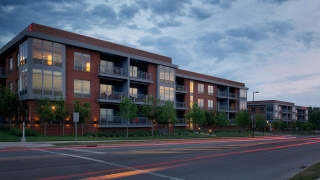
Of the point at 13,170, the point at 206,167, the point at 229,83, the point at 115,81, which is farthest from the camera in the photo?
the point at 229,83

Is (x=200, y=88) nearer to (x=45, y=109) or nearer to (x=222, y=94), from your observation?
(x=222, y=94)

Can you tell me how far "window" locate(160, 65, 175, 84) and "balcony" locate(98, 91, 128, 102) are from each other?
925 cm

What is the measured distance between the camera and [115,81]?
137ft

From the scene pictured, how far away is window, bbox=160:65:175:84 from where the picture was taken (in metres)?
47.6

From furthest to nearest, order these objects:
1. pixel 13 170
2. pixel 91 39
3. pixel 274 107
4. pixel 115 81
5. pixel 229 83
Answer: pixel 274 107 → pixel 229 83 → pixel 115 81 → pixel 91 39 → pixel 13 170

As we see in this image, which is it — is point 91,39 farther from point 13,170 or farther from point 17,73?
point 13,170

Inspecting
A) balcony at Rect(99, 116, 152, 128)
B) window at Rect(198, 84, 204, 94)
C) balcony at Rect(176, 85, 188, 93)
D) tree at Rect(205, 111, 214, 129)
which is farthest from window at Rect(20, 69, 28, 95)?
window at Rect(198, 84, 204, 94)

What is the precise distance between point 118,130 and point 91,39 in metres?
12.8

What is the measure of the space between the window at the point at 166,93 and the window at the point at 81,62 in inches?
565

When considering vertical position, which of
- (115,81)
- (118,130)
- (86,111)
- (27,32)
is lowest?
(118,130)

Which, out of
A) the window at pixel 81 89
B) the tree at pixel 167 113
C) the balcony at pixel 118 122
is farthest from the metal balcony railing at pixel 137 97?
the window at pixel 81 89

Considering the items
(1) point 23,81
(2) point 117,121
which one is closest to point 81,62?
(1) point 23,81

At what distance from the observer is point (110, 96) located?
129 feet

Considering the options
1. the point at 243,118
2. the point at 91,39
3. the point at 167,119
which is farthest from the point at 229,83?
the point at 91,39
